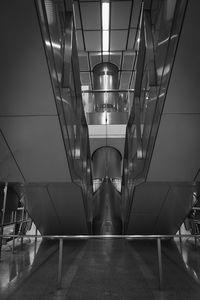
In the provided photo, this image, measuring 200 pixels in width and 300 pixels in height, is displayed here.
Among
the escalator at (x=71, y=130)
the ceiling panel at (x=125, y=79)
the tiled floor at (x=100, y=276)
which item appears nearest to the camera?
the tiled floor at (x=100, y=276)

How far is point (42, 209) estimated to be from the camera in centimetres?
714

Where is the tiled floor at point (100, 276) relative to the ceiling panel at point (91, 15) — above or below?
below

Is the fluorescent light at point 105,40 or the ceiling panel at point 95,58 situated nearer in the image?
the fluorescent light at point 105,40

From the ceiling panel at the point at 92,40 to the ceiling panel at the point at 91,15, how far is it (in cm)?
36

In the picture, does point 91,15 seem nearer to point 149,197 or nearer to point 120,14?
point 120,14

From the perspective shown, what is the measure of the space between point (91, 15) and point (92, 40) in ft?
5.66

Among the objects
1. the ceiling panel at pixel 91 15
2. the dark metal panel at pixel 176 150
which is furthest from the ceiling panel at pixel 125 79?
the dark metal panel at pixel 176 150

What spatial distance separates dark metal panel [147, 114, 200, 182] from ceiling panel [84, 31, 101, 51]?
8.97m

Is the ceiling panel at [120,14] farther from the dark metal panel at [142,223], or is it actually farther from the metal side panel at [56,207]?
the dark metal panel at [142,223]

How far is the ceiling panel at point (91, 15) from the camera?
10.00 metres

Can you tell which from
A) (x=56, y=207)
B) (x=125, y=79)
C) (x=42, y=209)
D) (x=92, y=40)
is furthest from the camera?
(x=125, y=79)

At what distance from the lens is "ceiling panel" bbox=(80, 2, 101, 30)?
32.8 feet

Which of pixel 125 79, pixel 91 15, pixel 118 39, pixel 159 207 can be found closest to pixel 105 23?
pixel 91 15

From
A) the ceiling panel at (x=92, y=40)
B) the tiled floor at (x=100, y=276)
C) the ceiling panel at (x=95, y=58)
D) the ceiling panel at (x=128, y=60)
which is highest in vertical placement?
the ceiling panel at (x=95, y=58)
